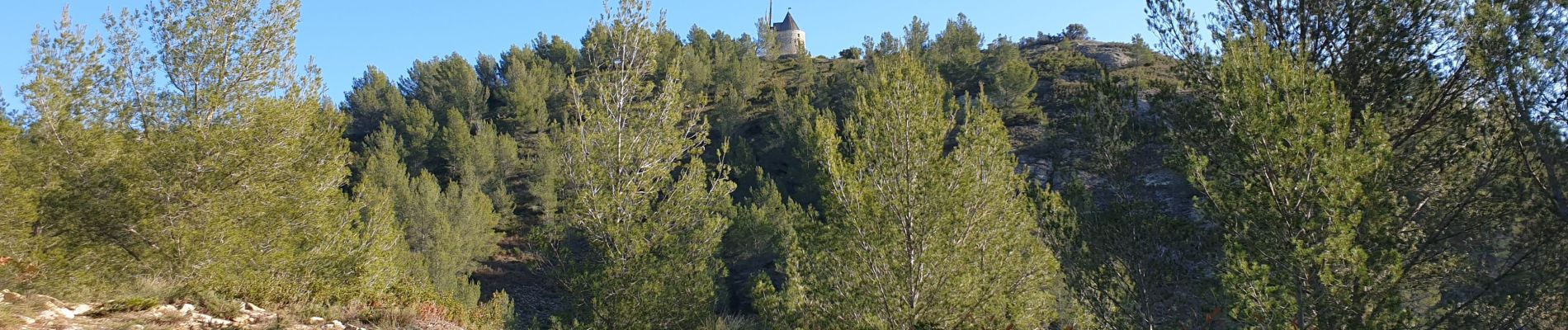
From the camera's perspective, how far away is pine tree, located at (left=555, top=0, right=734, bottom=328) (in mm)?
12750

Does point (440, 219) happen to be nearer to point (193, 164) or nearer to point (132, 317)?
point (193, 164)

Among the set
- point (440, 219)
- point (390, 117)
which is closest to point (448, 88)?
point (390, 117)

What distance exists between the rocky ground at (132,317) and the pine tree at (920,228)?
18.1 ft

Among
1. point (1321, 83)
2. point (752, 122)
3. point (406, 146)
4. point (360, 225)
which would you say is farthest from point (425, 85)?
point (1321, 83)

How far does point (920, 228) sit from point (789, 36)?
81.6 meters

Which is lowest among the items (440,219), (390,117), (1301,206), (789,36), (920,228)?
(440,219)

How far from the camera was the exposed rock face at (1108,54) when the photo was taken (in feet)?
196

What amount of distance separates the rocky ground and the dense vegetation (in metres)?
0.61

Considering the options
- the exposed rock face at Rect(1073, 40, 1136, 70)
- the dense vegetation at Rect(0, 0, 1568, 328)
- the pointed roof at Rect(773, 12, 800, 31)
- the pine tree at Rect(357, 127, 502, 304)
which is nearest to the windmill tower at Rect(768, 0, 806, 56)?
the pointed roof at Rect(773, 12, 800, 31)

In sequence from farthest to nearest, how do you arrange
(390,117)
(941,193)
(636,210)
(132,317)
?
(390,117)
(636,210)
(941,193)
(132,317)

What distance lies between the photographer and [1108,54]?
206 ft

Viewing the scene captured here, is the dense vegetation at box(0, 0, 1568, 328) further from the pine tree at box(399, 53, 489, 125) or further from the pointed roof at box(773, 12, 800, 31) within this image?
the pointed roof at box(773, 12, 800, 31)

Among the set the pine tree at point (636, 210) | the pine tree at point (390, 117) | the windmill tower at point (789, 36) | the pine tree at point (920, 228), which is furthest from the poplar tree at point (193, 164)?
the windmill tower at point (789, 36)

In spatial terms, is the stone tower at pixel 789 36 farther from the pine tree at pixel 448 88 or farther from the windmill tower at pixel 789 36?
the pine tree at pixel 448 88
